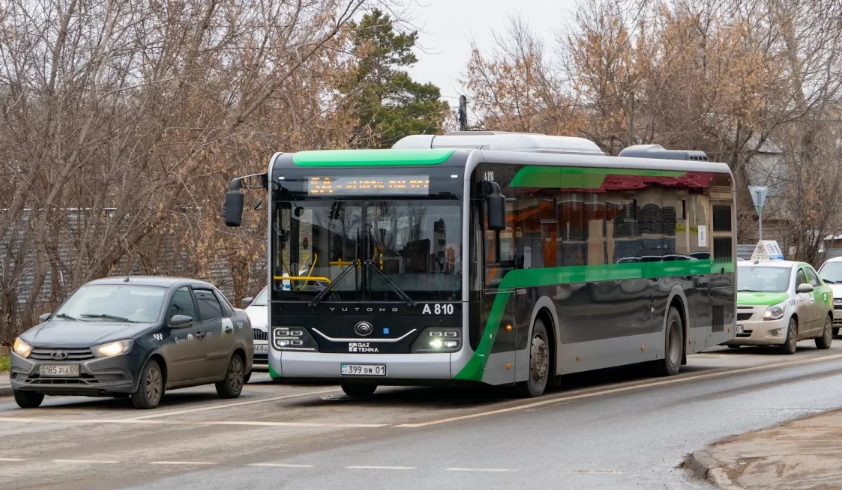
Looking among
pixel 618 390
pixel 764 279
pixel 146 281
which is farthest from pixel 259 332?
pixel 764 279

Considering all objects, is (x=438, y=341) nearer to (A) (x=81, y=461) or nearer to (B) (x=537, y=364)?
(B) (x=537, y=364)

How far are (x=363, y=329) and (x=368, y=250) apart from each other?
0.89 m

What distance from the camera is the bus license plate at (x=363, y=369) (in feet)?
53.6

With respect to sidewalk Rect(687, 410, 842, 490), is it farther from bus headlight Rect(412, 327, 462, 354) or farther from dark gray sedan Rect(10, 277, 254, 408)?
dark gray sedan Rect(10, 277, 254, 408)

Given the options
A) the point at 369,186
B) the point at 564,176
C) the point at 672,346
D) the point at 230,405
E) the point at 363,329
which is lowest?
the point at 230,405

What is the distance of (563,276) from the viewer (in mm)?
18625

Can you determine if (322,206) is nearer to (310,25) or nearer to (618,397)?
(618,397)

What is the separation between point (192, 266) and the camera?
1169 inches

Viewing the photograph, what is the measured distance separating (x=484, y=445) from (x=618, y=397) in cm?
557

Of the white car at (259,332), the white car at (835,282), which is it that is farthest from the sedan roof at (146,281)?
the white car at (835,282)

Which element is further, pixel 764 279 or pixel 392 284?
pixel 764 279

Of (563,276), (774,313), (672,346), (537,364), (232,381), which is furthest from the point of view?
(774,313)

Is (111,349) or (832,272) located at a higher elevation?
(832,272)

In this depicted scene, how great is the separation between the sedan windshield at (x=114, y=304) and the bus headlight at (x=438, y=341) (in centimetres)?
324
